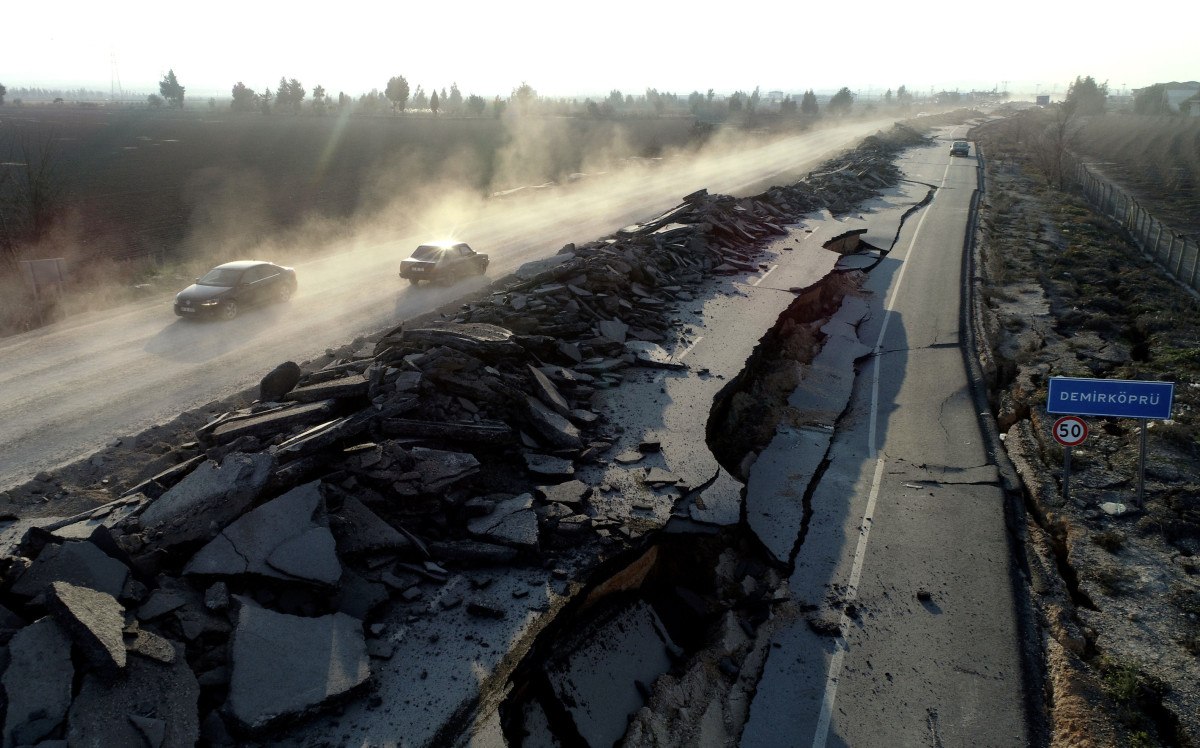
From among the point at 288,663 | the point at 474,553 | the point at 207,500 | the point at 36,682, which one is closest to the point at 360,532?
the point at 474,553

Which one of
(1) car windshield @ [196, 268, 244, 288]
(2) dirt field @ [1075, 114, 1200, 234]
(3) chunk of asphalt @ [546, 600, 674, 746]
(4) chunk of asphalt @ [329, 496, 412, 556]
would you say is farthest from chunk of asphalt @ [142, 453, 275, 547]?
(2) dirt field @ [1075, 114, 1200, 234]

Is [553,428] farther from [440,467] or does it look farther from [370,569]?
[370,569]

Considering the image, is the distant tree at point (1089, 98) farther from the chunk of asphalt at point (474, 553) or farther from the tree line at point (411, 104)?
the chunk of asphalt at point (474, 553)

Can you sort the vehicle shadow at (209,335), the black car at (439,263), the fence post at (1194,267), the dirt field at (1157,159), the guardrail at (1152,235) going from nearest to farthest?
the vehicle shadow at (209,335), the black car at (439,263), the fence post at (1194,267), the guardrail at (1152,235), the dirt field at (1157,159)

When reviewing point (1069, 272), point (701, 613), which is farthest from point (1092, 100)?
point (701, 613)

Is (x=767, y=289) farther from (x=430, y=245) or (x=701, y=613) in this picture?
(x=701, y=613)

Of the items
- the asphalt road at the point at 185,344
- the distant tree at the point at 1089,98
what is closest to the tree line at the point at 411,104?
the distant tree at the point at 1089,98

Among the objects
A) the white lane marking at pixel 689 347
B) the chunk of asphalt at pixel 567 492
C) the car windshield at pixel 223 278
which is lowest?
the chunk of asphalt at pixel 567 492
